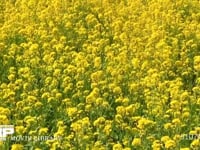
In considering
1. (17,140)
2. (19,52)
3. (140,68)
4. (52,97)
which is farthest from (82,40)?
(17,140)

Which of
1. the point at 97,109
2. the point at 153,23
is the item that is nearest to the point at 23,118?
the point at 97,109

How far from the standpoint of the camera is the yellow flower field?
6164mm

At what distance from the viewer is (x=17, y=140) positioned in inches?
249

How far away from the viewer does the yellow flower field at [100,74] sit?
20.2 ft

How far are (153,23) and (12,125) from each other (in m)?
3.26

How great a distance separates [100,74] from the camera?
7.28 m

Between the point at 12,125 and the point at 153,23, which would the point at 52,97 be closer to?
the point at 12,125

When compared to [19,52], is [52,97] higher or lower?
lower

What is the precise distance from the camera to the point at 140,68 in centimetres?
763

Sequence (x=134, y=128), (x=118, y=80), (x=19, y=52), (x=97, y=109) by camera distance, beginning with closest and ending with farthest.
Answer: (x=134, y=128), (x=97, y=109), (x=118, y=80), (x=19, y=52)

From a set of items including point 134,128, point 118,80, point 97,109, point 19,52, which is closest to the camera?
point 134,128

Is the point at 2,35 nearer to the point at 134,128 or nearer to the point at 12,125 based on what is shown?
the point at 12,125

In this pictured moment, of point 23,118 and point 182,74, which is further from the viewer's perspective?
point 182,74

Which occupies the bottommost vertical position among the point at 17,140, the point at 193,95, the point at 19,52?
→ the point at 17,140
